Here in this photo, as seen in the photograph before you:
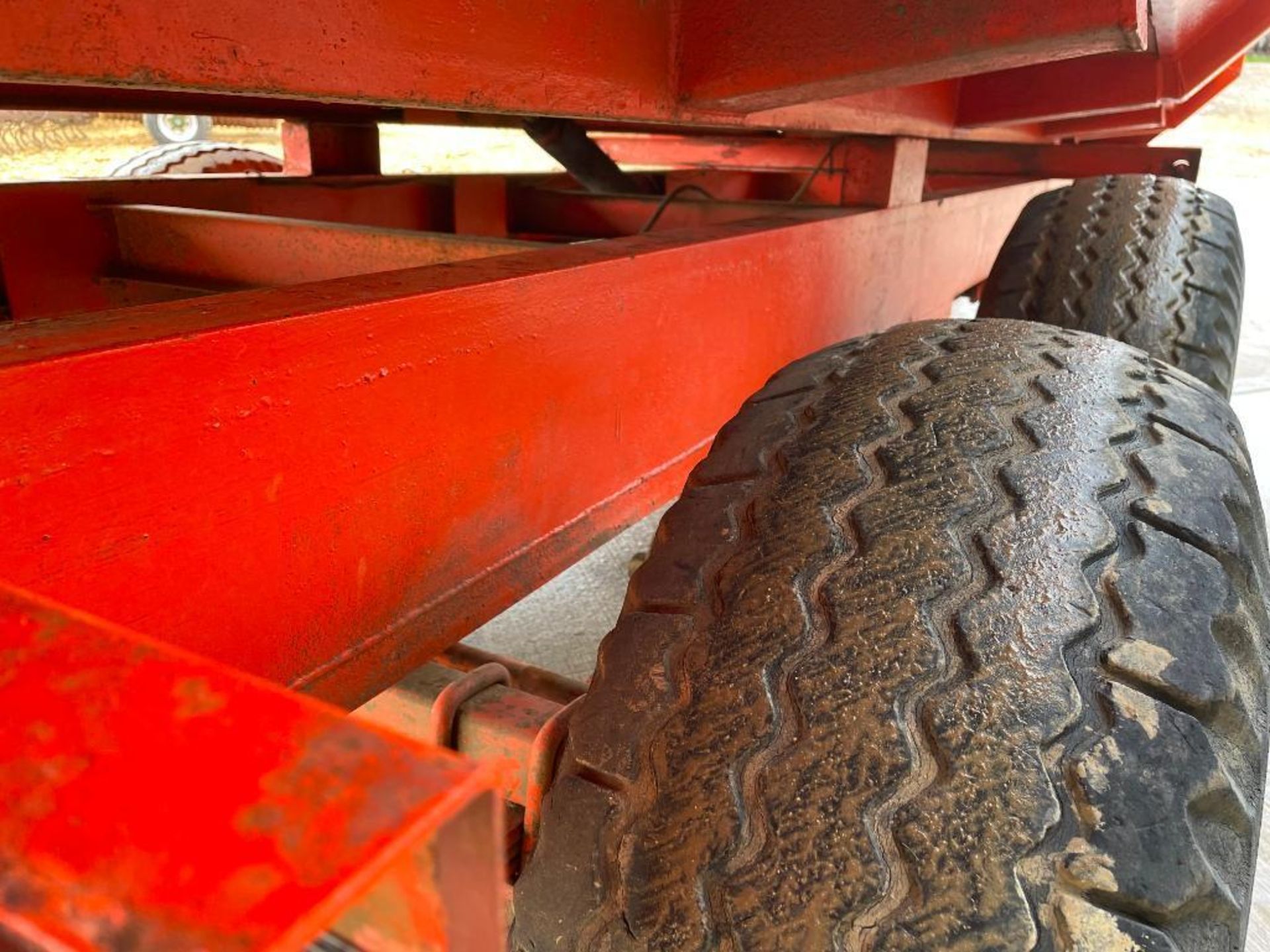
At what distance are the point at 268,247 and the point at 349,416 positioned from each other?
2.94ft

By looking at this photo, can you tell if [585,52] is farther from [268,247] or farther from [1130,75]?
[1130,75]

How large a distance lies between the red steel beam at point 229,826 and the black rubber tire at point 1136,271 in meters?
1.85

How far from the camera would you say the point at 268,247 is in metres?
1.63

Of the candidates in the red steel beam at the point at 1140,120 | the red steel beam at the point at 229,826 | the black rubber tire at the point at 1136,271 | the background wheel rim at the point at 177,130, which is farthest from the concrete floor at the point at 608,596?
the background wheel rim at the point at 177,130

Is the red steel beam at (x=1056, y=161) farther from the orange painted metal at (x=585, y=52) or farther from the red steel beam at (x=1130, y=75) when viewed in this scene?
the orange painted metal at (x=585, y=52)

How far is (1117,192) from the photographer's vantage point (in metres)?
2.09

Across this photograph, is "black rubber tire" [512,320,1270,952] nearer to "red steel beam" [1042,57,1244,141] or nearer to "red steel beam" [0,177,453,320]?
"red steel beam" [0,177,453,320]

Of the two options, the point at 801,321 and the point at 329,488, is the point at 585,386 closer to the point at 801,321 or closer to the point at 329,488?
the point at 329,488

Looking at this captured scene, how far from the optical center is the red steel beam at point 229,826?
10.0 inches

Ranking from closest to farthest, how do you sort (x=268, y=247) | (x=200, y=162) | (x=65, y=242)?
(x=268, y=247)
(x=65, y=242)
(x=200, y=162)

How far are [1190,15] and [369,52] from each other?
2273mm

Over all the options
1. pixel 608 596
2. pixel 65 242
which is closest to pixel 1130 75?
pixel 608 596

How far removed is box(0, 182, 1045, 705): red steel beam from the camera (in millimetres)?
686

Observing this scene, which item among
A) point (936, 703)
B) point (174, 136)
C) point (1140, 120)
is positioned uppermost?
point (1140, 120)
